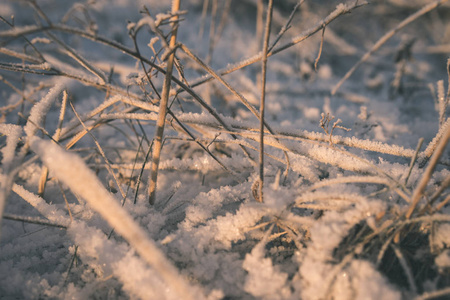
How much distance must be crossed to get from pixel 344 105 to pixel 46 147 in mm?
2009

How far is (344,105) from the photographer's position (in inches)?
82.5

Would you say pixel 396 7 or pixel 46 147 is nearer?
pixel 46 147

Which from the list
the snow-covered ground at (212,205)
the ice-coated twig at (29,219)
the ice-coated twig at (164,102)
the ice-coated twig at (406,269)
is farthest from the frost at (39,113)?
the ice-coated twig at (406,269)

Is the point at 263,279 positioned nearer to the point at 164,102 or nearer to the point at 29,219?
the point at 164,102

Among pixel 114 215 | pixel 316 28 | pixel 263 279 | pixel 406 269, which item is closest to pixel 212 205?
pixel 263 279

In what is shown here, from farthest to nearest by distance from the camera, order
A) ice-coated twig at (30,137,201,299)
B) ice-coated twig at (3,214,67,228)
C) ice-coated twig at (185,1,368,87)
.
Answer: ice-coated twig at (185,1,368,87) → ice-coated twig at (3,214,67,228) → ice-coated twig at (30,137,201,299)

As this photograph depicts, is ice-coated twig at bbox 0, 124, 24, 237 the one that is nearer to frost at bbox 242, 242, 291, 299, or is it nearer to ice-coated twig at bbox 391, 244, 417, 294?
frost at bbox 242, 242, 291, 299

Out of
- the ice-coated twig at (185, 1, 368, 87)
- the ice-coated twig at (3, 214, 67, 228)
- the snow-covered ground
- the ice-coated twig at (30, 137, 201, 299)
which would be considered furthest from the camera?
the ice-coated twig at (185, 1, 368, 87)

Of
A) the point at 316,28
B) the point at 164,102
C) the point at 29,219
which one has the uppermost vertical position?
the point at 316,28

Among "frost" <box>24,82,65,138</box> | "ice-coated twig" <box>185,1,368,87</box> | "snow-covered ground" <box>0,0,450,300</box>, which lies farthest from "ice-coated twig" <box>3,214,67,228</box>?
"ice-coated twig" <box>185,1,368,87</box>

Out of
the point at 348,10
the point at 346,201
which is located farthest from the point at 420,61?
the point at 346,201

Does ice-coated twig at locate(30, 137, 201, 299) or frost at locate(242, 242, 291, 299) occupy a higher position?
ice-coated twig at locate(30, 137, 201, 299)

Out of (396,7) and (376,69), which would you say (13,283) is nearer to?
(376,69)

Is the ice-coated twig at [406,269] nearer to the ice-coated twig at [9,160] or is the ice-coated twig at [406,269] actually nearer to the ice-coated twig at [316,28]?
the ice-coated twig at [316,28]
